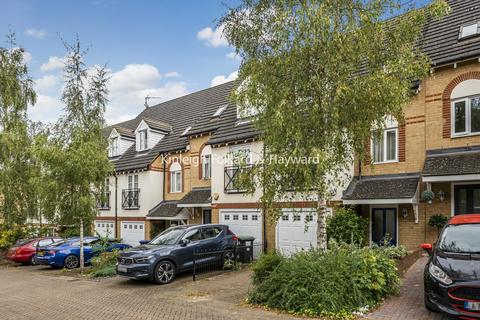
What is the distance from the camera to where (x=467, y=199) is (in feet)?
38.3

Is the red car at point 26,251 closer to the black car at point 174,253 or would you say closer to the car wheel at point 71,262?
the car wheel at point 71,262

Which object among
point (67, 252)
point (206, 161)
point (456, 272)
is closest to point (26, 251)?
point (67, 252)

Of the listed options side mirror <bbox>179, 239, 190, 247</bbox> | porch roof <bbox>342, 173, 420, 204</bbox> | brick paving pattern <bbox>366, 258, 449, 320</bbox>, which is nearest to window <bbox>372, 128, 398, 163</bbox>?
porch roof <bbox>342, 173, 420, 204</bbox>

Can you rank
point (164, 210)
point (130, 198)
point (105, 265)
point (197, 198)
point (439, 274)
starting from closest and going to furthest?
point (439, 274)
point (105, 265)
point (197, 198)
point (164, 210)
point (130, 198)

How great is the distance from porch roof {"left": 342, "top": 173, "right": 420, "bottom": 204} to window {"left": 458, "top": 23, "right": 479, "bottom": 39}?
4.74 metres

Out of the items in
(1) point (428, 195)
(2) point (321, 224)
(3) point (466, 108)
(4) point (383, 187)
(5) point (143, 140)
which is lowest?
(2) point (321, 224)

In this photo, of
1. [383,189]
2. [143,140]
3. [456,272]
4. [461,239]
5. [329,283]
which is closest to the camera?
[456,272]

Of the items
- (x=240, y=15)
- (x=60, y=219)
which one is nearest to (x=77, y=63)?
(x=60, y=219)

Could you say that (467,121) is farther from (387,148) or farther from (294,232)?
(294,232)

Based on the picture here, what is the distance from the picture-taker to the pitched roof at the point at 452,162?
11.0 meters

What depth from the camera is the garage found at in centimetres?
1506

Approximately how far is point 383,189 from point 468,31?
5.86m

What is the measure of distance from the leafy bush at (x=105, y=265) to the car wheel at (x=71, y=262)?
7.27 ft

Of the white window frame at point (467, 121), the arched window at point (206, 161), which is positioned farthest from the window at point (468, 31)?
the arched window at point (206, 161)
